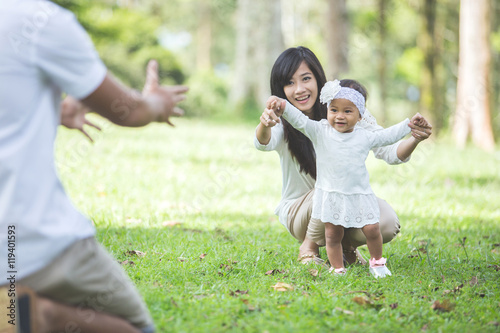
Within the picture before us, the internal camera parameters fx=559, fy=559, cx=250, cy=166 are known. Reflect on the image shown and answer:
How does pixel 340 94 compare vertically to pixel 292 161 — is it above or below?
above

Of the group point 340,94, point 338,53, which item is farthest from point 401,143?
point 338,53

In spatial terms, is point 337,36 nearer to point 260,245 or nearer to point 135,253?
point 260,245

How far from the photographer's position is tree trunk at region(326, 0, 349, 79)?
13.7m

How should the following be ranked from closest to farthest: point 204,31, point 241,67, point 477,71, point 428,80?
point 477,71 < point 428,80 < point 241,67 < point 204,31

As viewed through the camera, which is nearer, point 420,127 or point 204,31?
point 420,127

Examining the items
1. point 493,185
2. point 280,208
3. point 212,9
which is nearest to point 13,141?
point 280,208

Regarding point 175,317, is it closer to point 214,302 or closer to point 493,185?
point 214,302

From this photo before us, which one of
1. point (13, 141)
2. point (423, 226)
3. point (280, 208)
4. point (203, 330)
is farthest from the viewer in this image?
point (423, 226)

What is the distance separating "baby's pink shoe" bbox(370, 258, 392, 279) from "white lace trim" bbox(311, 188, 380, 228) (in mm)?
282

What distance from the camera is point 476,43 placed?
12.3m

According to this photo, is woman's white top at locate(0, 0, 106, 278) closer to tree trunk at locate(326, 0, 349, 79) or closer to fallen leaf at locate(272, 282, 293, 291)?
fallen leaf at locate(272, 282, 293, 291)

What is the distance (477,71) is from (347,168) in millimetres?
10287

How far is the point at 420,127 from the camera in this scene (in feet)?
10.9

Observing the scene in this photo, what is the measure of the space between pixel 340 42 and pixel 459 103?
3.19m
